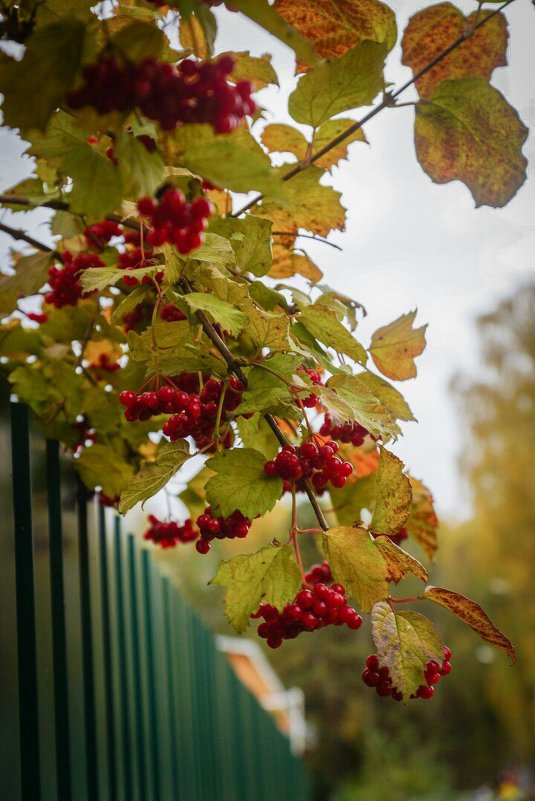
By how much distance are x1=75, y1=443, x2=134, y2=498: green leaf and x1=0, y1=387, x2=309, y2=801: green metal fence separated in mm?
34

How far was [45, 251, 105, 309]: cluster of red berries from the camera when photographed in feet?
4.04

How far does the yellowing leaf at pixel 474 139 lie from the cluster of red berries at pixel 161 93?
526mm

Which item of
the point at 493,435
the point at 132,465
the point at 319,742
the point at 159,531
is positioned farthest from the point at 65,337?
the point at 319,742

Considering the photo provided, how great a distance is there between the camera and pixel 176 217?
23.1 inches

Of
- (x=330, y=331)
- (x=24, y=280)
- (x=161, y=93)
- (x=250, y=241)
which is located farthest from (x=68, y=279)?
(x=161, y=93)

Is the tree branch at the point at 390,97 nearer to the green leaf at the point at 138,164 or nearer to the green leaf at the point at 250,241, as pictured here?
the green leaf at the point at 250,241

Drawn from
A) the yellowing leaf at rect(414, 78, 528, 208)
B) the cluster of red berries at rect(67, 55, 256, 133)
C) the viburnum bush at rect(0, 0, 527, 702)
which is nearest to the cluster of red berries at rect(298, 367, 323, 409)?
the viburnum bush at rect(0, 0, 527, 702)

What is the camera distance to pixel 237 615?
0.90 meters

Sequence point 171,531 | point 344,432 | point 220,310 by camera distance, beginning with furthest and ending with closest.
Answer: point 171,531, point 344,432, point 220,310

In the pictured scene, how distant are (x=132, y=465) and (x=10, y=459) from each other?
0.35m

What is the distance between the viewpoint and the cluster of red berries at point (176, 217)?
583mm

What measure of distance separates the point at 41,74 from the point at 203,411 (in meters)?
0.46

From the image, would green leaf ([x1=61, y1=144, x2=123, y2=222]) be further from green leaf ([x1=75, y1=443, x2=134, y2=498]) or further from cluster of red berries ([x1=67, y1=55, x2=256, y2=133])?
green leaf ([x1=75, y1=443, x2=134, y2=498])

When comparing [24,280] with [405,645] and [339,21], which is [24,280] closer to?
[339,21]
